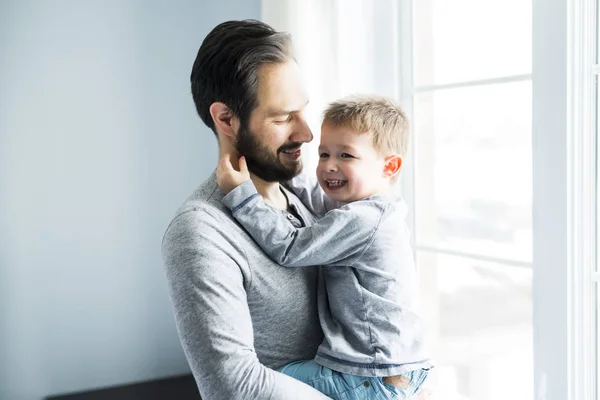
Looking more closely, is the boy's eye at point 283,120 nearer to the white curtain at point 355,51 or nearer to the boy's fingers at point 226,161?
the boy's fingers at point 226,161

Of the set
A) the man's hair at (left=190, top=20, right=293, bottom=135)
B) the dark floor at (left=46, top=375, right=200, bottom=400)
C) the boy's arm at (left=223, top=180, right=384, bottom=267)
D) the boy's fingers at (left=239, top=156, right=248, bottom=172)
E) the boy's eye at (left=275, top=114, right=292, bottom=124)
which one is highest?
the man's hair at (left=190, top=20, right=293, bottom=135)

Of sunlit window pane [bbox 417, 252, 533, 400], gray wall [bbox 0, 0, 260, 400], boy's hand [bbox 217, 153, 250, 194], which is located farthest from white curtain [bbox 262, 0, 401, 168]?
boy's hand [bbox 217, 153, 250, 194]

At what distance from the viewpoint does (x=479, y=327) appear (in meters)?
2.12

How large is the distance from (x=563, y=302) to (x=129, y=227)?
6.30 ft

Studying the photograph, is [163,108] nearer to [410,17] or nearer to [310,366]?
[410,17]

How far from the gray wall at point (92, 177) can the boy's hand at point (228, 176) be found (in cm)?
160

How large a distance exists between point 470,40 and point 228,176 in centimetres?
107

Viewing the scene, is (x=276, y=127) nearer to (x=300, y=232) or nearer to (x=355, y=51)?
(x=300, y=232)

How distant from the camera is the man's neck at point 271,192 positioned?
5.13ft

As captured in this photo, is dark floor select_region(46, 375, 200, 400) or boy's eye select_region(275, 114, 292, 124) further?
dark floor select_region(46, 375, 200, 400)

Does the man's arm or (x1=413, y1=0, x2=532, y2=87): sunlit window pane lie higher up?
(x1=413, y1=0, x2=532, y2=87): sunlit window pane

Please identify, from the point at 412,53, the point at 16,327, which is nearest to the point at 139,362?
the point at 16,327

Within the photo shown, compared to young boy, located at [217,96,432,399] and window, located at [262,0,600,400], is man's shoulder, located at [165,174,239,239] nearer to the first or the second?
young boy, located at [217,96,432,399]

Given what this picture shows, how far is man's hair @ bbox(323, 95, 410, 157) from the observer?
1564 mm
